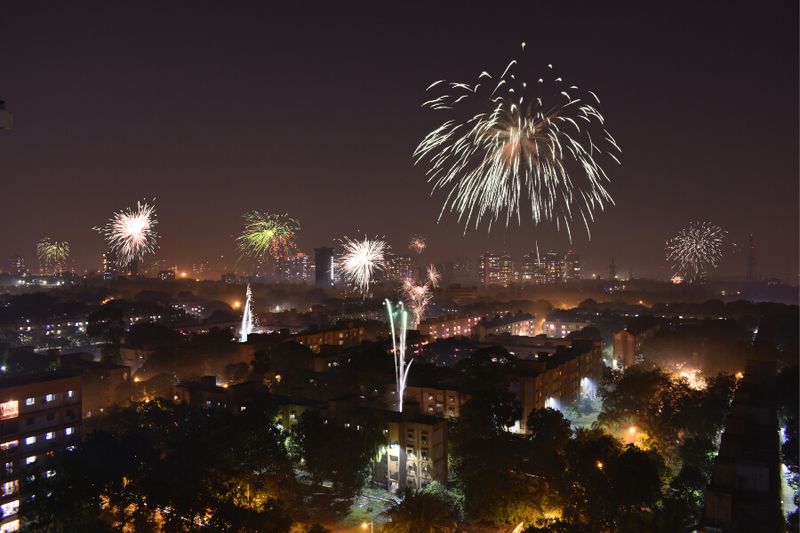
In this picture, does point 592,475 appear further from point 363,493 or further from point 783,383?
point 783,383

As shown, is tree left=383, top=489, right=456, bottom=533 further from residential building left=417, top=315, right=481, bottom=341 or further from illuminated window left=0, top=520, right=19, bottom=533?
residential building left=417, top=315, right=481, bottom=341

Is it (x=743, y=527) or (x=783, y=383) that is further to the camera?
(x=783, y=383)

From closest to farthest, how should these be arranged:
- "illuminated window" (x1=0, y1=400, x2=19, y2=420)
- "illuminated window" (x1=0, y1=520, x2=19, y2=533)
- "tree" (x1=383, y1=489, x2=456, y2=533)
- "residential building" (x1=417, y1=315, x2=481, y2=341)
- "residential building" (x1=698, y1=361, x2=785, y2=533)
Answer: "residential building" (x1=698, y1=361, x2=785, y2=533) < "tree" (x1=383, y1=489, x2=456, y2=533) < "illuminated window" (x1=0, y1=520, x2=19, y2=533) < "illuminated window" (x1=0, y1=400, x2=19, y2=420) < "residential building" (x1=417, y1=315, x2=481, y2=341)

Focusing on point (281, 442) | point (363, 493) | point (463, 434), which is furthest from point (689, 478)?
point (281, 442)

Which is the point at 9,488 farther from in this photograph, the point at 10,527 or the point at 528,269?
the point at 528,269

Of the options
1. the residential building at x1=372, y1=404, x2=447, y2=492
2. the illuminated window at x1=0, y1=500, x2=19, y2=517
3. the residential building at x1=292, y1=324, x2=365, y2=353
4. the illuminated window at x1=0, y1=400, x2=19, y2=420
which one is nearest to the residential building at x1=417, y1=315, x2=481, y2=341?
the residential building at x1=292, y1=324, x2=365, y2=353

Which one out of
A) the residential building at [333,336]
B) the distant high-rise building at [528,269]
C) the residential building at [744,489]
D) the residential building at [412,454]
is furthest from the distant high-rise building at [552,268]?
the residential building at [744,489]
